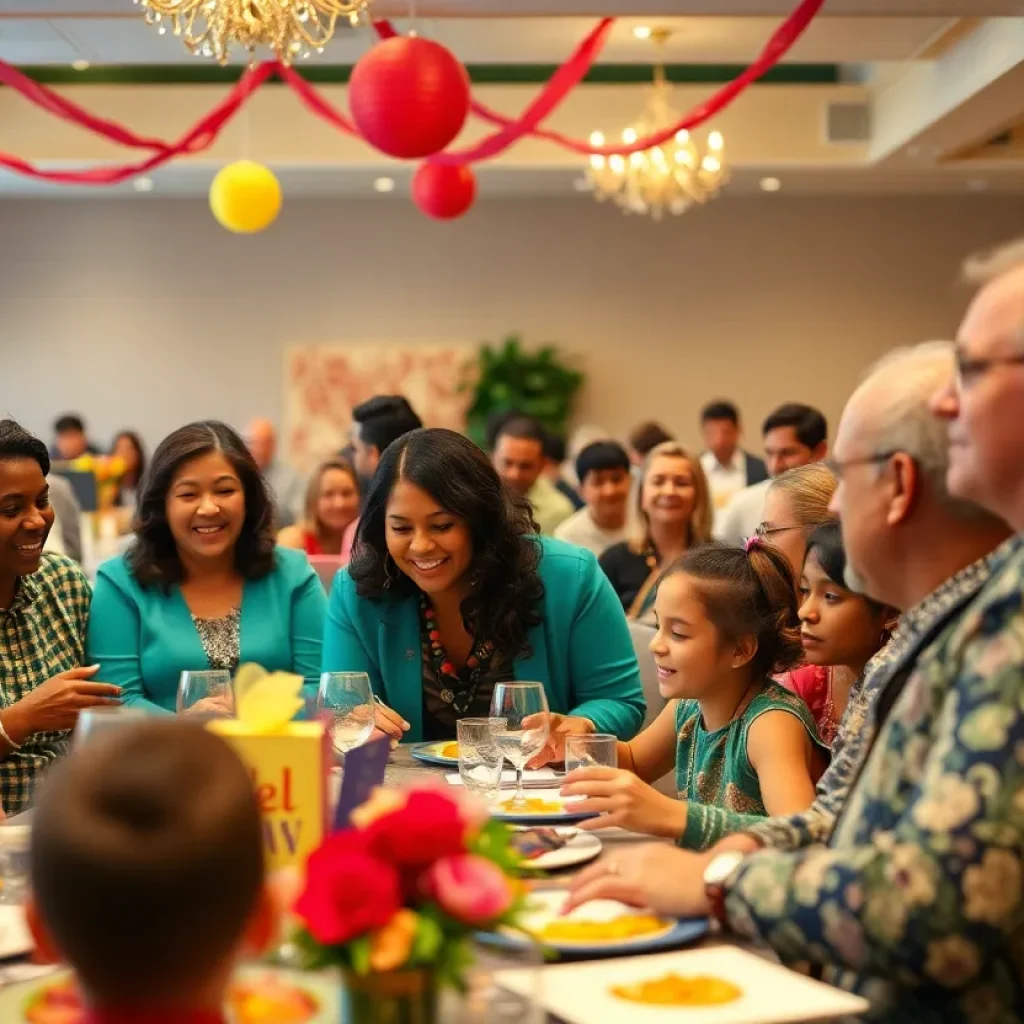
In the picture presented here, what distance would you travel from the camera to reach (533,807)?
6.88 feet

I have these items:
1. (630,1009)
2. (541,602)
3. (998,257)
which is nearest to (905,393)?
(998,257)

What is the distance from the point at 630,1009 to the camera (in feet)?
4.40

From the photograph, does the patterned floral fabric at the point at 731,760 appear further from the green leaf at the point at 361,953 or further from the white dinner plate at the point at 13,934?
the green leaf at the point at 361,953

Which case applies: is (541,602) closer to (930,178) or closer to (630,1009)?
(630,1009)

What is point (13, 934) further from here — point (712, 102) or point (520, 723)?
point (712, 102)

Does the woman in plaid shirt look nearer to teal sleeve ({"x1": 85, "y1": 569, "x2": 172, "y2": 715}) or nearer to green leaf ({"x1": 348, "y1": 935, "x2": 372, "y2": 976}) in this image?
teal sleeve ({"x1": 85, "y1": 569, "x2": 172, "y2": 715})

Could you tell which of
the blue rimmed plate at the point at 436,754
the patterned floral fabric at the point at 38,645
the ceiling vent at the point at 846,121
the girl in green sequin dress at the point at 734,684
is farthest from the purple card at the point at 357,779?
the ceiling vent at the point at 846,121

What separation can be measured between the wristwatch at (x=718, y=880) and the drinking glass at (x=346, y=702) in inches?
32.1

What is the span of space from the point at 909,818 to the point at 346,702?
1111 mm

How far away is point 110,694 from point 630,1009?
1562mm

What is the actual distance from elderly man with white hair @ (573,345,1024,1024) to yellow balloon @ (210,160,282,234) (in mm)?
5730

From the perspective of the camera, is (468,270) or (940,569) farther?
(468,270)

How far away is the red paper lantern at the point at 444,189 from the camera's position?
6516 mm

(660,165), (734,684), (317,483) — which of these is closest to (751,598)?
(734,684)
